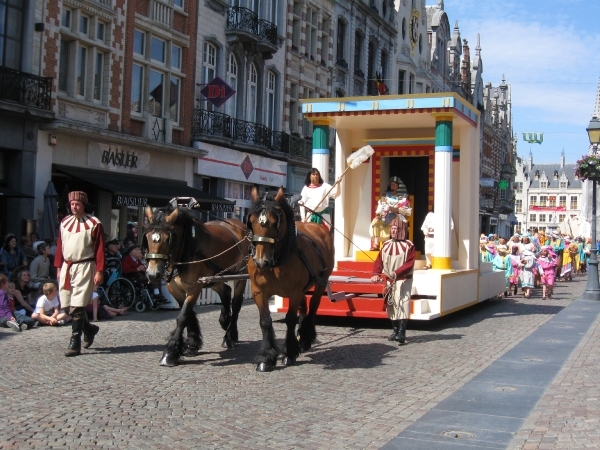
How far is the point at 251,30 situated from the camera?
27.6 metres

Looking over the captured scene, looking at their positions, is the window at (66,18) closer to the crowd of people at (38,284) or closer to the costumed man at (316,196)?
the crowd of people at (38,284)

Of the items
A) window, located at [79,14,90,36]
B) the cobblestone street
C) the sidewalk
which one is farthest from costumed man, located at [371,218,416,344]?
window, located at [79,14,90,36]

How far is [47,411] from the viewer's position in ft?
20.4

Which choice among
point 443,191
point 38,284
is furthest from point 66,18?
point 443,191

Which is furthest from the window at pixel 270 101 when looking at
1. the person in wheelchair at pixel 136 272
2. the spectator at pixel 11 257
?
the spectator at pixel 11 257

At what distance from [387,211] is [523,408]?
7.36 meters

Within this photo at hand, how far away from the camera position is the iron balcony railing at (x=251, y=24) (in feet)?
88.7

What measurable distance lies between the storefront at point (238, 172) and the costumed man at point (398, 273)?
1509 cm

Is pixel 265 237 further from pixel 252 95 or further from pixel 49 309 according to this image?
pixel 252 95

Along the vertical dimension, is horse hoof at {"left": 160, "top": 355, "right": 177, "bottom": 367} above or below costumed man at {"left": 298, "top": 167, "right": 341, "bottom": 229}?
below

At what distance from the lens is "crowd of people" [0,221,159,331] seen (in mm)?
11562

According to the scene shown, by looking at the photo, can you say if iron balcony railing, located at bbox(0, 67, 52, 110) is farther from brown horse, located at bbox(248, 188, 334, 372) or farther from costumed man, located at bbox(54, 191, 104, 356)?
brown horse, located at bbox(248, 188, 334, 372)

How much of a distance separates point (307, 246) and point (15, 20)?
1277 cm

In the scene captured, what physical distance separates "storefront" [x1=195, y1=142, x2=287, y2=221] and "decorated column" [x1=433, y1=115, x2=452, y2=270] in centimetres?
1308
